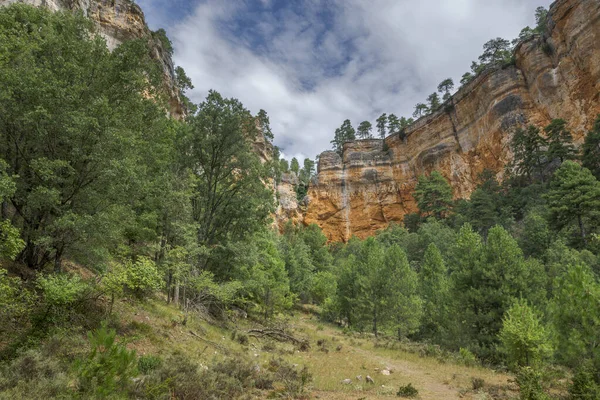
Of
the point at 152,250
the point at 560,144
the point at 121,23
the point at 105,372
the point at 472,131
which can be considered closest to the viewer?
the point at 105,372

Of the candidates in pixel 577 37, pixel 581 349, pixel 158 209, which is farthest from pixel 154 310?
pixel 577 37

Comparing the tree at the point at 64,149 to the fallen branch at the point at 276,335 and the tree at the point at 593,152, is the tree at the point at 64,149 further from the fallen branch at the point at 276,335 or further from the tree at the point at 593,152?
the tree at the point at 593,152

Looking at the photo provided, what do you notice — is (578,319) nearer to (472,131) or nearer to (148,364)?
(148,364)

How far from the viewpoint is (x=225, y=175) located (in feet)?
65.1

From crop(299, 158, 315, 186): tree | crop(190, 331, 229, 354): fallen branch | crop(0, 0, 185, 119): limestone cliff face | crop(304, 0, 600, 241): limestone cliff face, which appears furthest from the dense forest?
crop(299, 158, 315, 186): tree

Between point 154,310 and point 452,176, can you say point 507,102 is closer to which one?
point 452,176

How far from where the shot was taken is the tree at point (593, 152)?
34.1m

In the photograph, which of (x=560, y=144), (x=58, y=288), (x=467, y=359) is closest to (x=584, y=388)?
(x=467, y=359)

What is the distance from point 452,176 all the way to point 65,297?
213 ft

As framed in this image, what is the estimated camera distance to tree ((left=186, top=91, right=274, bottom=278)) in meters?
19.0

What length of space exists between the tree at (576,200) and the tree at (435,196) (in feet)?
85.2

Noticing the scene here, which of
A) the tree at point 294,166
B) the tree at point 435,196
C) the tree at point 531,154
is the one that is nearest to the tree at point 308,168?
the tree at point 294,166

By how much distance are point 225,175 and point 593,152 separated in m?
39.1

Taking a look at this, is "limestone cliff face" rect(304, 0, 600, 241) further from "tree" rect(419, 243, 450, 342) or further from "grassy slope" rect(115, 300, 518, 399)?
"grassy slope" rect(115, 300, 518, 399)
